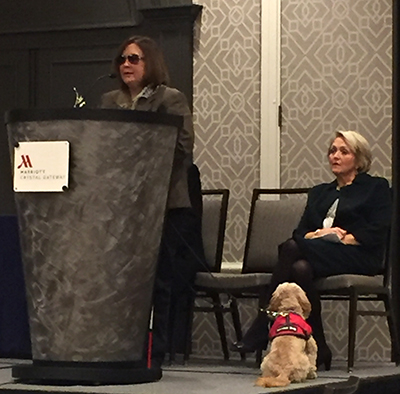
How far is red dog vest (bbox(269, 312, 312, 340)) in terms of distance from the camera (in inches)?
135

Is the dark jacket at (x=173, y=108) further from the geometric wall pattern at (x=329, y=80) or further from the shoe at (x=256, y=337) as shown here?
the geometric wall pattern at (x=329, y=80)

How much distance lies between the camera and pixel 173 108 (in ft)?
12.5

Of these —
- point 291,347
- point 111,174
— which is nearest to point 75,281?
point 111,174

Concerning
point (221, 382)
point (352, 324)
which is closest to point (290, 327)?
point (221, 382)

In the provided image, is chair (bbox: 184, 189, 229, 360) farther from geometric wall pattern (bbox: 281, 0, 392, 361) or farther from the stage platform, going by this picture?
geometric wall pattern (bbox: 281, 0, 392, 361)

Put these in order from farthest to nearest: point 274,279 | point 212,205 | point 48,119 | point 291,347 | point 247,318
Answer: point 247,318 < point 212,205 < point 274,279 < point 291,347 < point 48,119

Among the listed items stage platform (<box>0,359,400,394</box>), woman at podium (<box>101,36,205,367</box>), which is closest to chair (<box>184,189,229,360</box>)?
stage platform (<box>0,359,400,394</box>)

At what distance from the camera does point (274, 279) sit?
4051mm

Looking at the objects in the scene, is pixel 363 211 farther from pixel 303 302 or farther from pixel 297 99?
pixel 297 99

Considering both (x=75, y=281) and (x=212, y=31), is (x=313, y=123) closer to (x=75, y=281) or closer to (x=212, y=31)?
(x=212, y=31)

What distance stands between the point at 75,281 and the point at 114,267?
0.12m

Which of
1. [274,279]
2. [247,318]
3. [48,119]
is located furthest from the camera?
[247,318]

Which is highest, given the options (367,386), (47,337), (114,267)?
(114,267)

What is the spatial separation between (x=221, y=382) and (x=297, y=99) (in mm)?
2313
